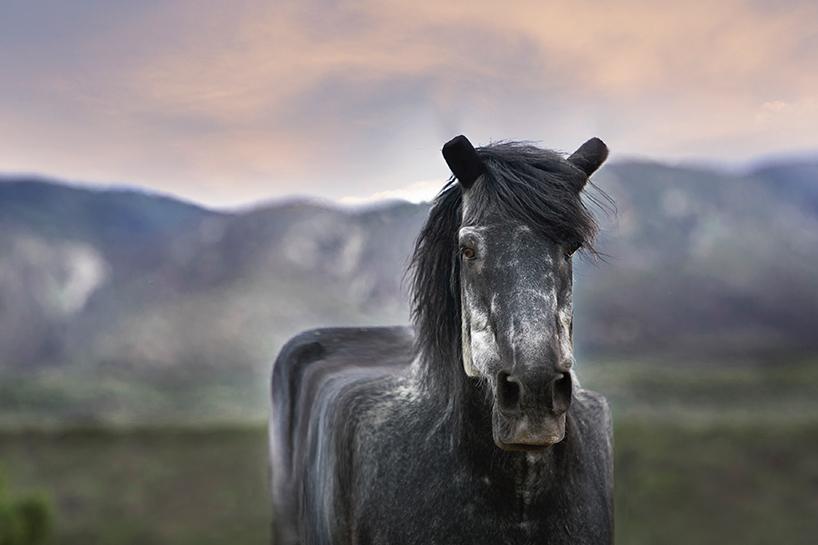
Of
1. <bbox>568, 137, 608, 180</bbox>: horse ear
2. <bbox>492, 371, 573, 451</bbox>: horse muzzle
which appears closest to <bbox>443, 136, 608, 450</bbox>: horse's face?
<bbox>492, 371, 573, 451</bbox>: horse muzzle

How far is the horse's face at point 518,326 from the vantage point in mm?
3266

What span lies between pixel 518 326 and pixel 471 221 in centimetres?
66

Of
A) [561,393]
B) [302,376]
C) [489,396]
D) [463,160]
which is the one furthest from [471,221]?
[302,376]

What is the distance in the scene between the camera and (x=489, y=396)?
3.74 m

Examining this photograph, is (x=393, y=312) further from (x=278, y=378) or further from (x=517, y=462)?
(x=517, y=462)

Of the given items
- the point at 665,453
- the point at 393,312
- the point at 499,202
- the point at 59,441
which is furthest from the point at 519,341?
the point at 59,441

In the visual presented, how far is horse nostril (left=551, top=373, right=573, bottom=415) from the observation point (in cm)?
329

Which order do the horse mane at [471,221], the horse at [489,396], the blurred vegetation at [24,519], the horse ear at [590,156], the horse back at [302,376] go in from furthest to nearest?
the blurred vegetation at [24,519] → the horse back at [302,376] → the horse ear at [590,156] → the horse mane at [471,221] → the horse at [489,396]

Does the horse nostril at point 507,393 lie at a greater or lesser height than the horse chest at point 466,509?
greater

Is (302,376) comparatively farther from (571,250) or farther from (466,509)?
(571,250)

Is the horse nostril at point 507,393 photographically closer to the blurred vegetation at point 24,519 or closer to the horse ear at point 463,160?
the horse ear at point 463,160

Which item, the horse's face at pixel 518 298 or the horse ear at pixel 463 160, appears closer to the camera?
the horse's face at pixel 518 298

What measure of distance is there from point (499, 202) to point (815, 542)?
22.7m

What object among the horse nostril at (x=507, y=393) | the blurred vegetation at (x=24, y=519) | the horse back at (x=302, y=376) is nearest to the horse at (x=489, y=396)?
the horse nostril at (x=507, y=393)
